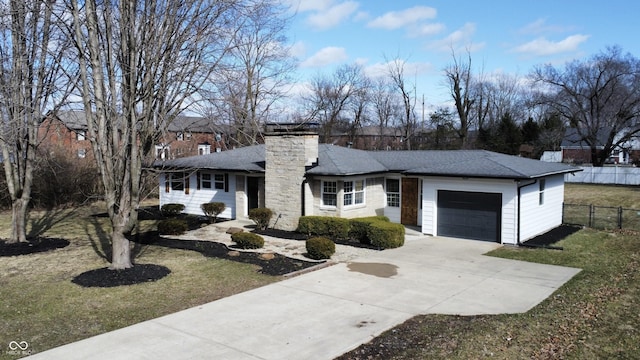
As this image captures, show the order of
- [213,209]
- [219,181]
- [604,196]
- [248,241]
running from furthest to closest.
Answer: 1. [604,196]
2. [219,181]
3. [213,209]
4. [248,241]

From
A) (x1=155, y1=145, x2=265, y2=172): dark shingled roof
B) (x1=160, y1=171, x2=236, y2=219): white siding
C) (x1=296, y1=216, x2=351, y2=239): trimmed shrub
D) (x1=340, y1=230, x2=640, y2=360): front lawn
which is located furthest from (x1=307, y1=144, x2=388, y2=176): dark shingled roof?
(x1=340, y1=230, x2=640, y2=360): front lawn

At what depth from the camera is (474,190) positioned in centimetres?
1800

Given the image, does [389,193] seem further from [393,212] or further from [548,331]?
[548,331]

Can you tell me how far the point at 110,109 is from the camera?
1180 centimetres

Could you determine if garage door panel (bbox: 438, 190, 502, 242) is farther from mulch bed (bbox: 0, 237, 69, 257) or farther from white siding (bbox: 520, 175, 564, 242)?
mulch bed (bbox: 0, 237, 69, 257)

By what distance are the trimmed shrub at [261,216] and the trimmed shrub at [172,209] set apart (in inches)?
223

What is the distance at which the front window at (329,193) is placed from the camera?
63.9ft

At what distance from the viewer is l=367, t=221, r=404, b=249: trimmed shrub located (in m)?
16.5

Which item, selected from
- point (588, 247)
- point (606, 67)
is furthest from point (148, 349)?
point (606, 67)

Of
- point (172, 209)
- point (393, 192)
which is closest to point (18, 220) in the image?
point (172, 209)

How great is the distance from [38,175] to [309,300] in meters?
22.9

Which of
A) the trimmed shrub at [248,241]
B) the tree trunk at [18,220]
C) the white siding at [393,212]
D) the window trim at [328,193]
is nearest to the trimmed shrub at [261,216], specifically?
the window trim at [328,193]

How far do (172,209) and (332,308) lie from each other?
1550 centimetres

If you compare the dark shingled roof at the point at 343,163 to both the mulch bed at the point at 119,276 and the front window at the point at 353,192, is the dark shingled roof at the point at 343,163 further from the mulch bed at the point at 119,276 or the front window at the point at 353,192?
the mulch bed at the point at 119,276
